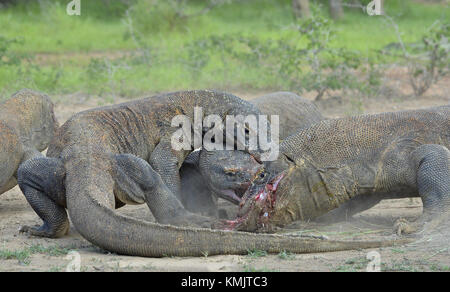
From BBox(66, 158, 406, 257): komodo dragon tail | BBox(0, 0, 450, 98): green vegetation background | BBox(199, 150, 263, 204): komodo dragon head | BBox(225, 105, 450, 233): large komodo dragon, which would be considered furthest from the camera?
BBox(0, 0, 450, 98): green vegetation background

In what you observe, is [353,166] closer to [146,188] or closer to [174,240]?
[146,188]

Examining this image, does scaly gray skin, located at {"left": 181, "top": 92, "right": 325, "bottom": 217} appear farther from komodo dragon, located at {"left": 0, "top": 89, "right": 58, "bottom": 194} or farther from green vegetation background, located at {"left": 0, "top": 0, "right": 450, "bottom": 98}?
green vegetation background, located at {"left": 0, "top": 0, "right": 450, "bottom": 98}

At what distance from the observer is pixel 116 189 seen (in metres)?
5.37

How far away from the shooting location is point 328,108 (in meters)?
10.7

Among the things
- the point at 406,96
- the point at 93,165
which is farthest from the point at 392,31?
the point at 93,165

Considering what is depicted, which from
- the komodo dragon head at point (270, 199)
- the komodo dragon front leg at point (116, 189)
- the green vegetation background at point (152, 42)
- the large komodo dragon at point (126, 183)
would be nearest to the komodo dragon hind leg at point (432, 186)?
the large komodo dragon at point (126, 183)

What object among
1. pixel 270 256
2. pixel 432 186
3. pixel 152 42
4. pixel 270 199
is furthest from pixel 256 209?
pixel 152 42

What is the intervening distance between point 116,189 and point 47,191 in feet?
1.59

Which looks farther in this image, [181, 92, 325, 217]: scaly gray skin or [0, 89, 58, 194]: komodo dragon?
[0, 89, 58, 194]: komodo dragon

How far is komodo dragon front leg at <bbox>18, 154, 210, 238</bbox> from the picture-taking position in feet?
17.6

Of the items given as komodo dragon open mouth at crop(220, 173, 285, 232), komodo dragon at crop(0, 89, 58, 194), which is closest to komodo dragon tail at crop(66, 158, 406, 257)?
komodo dragon open mouth at crop(220, 173, 285, 232)

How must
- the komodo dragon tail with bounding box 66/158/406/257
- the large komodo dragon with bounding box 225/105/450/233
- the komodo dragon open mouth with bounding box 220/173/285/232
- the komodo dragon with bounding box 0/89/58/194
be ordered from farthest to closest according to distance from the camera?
the komodo dragon with bounding box 0/89/58/194 < the large komodo dragon with bounding box 225/105/450/233 < the komodo dragon open mouth with bounding box 220/173/285/232 < the komodo dragon tail with bounding box 66/158/406/257

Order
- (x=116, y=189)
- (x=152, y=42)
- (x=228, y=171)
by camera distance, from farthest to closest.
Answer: (x=152, y=42)
(x=228, y=171)
(x=116, y=189)
